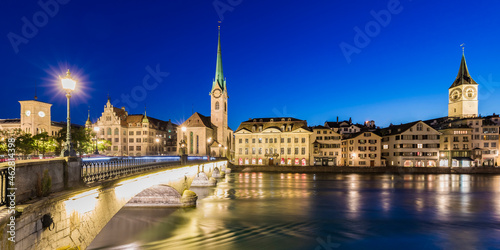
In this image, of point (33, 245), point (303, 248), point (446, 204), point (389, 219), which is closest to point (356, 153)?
point (446, 204)

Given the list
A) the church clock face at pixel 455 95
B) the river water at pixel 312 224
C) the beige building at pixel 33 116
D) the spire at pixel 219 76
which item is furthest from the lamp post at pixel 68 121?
the church clock face at pixel 455 95

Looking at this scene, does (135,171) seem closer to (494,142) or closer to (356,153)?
(356,153)

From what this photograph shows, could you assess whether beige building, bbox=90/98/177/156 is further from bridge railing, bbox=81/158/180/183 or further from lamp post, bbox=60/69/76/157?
lamp post, bbox=60/69/76/157

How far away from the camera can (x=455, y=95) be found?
367ft

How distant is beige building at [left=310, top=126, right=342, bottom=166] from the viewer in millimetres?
88438

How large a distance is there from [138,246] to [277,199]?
22921 mm

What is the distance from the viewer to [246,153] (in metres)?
93.1

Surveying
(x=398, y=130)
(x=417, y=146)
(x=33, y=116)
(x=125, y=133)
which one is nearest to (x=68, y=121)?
(x=398, y=130)

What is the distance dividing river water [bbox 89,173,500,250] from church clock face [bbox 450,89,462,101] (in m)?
81.6

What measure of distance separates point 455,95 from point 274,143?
75.0 meters

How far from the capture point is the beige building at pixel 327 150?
290 feet

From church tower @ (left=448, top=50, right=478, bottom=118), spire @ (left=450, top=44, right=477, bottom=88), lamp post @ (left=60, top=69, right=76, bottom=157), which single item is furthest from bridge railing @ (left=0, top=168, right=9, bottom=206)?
spire @ (left=450, top=44, right=477, bottom=88)

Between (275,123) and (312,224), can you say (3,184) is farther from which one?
(275,123)

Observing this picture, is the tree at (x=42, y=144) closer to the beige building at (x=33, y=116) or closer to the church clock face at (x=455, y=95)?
the beige building at (x=33, y=116)
